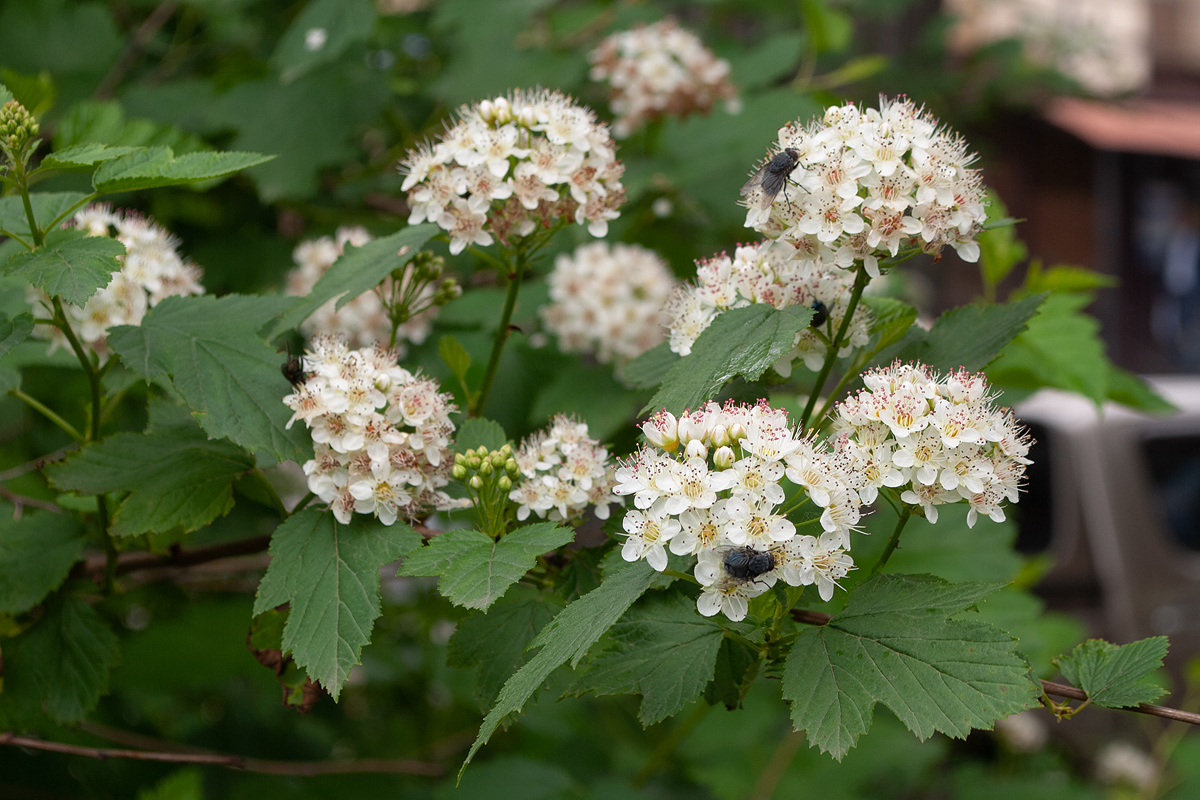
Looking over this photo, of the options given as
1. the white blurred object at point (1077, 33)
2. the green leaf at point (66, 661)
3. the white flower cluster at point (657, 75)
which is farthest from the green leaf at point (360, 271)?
the white blurred object at point (1077, 33)

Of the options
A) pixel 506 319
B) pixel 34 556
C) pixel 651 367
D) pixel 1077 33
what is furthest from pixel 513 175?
pixel 1077 33

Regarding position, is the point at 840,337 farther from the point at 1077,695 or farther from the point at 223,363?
the point at 223,363

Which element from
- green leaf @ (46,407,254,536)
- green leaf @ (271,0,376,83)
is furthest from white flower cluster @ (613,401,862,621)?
green leaf @ (271,0,376,83)

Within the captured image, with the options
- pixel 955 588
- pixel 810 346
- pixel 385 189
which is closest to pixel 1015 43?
pixel 385 189

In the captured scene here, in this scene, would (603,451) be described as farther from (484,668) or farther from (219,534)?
(219,534)

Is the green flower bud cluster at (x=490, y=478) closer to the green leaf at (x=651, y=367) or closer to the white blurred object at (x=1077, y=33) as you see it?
the green leaf at (x=651, y=367)

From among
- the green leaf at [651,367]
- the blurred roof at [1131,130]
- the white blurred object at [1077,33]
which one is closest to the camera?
the green leaf at [651,367]

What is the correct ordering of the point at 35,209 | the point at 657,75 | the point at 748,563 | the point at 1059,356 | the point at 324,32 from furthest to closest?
the point at 657,75, the point at 324,32, the point at 1059,356, the point at 35,209, the point at 748,563
